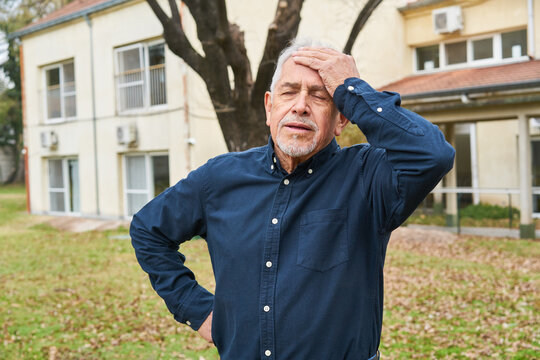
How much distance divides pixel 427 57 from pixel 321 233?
17723 mm

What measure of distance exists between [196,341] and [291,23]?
11.7ft

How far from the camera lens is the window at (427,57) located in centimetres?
1810

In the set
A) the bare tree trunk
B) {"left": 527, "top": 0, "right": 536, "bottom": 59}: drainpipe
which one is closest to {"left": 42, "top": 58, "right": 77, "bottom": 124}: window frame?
the bare tree trunk

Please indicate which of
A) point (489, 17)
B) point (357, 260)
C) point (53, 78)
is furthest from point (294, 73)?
point (53, 78)

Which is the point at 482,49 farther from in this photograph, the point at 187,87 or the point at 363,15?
the point at 363,15

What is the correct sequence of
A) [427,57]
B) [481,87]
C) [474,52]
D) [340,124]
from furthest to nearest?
[427,57]
[474,52]
[481,87]
[340,124]

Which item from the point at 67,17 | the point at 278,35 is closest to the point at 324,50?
the point at 278,35

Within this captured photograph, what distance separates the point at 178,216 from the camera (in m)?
2.44

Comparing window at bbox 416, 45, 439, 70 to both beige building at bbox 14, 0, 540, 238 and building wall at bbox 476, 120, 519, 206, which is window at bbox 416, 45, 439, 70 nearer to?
beige building at bbox 14, 0, 540, 238

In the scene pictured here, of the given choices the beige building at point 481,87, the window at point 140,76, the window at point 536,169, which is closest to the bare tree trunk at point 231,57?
the beige building at point 481,87

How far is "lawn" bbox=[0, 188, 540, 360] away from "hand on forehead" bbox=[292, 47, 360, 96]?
13.1ft

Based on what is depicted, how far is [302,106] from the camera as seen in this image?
85.5 inches

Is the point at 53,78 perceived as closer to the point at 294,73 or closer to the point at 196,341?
the point at 196,341

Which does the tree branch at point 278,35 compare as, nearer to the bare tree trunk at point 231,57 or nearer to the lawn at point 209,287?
the bare tree trunk at point 231,57
